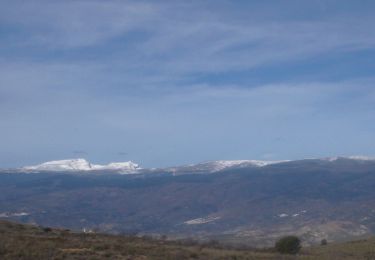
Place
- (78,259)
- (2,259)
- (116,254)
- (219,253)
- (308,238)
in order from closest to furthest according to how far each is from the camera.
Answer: (2,259), (78,259), (116,254), (219,253), (308,238)

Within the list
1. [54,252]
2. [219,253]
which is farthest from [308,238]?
[54,252]

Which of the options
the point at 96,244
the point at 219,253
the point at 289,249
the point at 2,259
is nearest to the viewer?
the point at 2,259

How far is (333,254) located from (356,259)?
5.04 m

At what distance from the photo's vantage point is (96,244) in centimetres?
4356

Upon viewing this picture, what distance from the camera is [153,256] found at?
40.1m

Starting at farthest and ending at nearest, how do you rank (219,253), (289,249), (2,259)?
1. (289,249)
2. (219,253)
3. (2,259)

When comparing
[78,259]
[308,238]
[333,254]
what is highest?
[78,259]

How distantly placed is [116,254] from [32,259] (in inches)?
282

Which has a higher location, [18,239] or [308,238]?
[18,239]

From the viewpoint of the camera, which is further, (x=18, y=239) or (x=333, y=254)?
(x=333, y=254)

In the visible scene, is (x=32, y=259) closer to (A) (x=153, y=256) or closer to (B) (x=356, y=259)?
(A) (x=153, y=256)

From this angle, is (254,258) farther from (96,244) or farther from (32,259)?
(32,259)

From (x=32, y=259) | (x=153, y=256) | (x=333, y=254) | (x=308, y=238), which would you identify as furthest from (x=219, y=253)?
(x=308, y=238)

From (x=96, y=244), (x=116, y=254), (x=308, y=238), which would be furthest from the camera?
(x=308, y=238)
